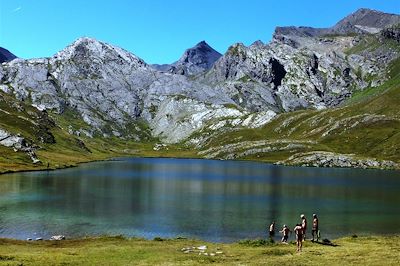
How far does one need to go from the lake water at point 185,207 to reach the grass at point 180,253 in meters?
10.3

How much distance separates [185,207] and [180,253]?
47.1 m

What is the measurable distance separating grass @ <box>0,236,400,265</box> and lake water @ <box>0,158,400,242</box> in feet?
33.9

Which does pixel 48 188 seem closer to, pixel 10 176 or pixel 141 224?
pixel 10 176

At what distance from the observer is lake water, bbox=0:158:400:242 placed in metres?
72.9

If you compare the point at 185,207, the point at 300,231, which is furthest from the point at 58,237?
the point at 185,207

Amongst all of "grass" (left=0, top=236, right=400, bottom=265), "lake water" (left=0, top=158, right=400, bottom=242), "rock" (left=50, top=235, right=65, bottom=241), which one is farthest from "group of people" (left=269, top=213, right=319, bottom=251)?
"rock" (left=50, top=235, right=65, bottom=241)

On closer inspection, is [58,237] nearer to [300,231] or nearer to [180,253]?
[180,253]

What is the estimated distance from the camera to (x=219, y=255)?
162 feet

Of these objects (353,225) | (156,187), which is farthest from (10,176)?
(353,225)

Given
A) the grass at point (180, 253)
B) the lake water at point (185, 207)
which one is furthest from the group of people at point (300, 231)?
the lake water at point (185, 207)

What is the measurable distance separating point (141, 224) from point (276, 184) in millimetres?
81809

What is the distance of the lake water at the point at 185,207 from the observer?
72.9 metres

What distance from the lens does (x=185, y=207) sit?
97188 millimetres

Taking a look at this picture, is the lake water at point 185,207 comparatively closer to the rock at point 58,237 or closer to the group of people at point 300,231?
the rock at point 58,237
